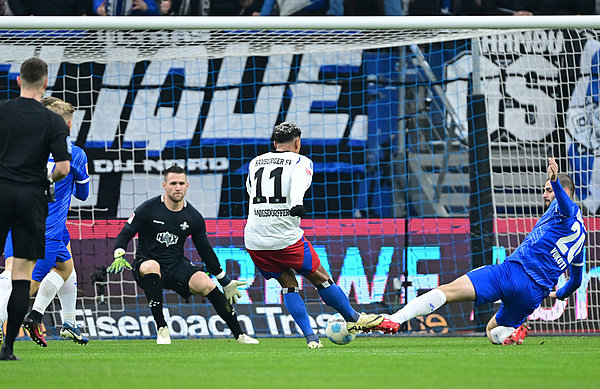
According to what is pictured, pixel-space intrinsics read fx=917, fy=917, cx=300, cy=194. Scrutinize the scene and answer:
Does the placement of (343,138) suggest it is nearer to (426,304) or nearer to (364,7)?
(364,7)

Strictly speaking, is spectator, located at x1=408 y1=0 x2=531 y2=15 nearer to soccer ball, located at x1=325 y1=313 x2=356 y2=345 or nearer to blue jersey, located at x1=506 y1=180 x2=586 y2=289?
blue jersey, located at x1=506 y1=180 x2=586 y2=289

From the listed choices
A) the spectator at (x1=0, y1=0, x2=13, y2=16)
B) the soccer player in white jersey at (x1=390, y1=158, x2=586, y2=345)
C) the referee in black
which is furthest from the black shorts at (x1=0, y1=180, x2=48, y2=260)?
the spectator at (x1=0, y1=0, x2=13, y2=16)

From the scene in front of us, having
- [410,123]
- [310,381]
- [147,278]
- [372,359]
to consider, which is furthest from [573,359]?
[410,123]

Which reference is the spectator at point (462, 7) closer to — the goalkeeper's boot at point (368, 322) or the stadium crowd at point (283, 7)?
the stadium crowd at point (283, 7)

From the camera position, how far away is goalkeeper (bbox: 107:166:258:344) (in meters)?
8.11

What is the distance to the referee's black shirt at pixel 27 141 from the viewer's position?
5507mm

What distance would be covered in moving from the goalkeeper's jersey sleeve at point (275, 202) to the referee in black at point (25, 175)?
6.27 ft

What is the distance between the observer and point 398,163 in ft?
36.9

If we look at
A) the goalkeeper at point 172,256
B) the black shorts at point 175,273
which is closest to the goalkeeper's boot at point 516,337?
the goalkeeper at point 172,256

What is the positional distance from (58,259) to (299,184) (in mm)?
2205

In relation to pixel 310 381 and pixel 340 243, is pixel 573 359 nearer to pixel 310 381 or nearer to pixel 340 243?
pixel 310 381

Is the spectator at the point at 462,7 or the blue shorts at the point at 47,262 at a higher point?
the spectator at the point at 462,7

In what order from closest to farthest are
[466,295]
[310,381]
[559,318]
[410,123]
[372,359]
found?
[310,381], [372,359], [466,295], [559,318], [410,123]

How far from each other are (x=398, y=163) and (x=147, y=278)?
4.24 metres
